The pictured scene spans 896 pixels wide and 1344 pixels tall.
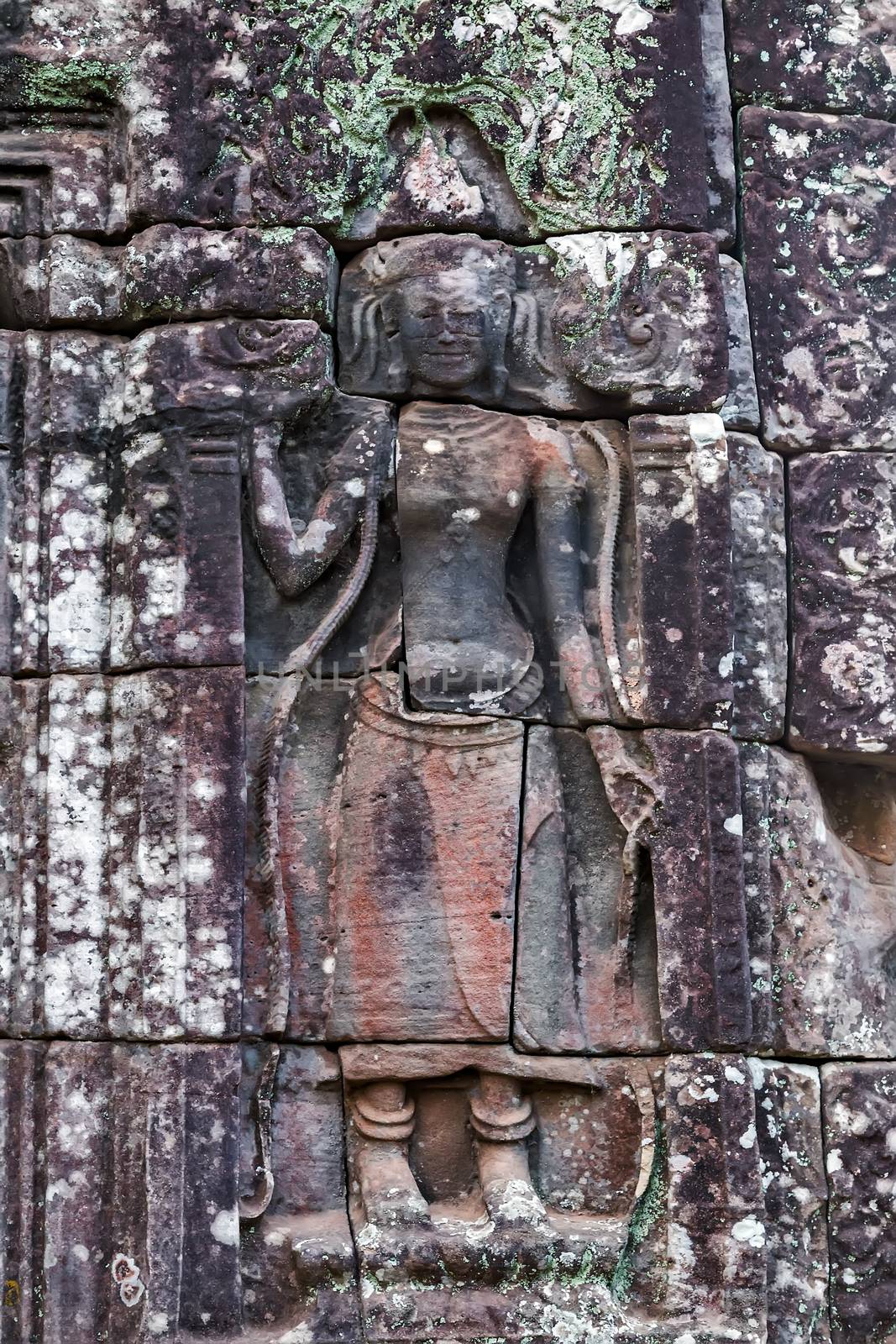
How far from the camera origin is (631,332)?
6.39 meters

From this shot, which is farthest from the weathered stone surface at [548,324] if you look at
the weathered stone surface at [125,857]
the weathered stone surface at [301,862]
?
the weathered stone surface at [125,857]

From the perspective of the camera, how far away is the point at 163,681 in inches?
238

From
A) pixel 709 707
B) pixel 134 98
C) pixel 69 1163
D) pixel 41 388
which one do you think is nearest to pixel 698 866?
pixel 709 707

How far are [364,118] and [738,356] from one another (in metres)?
1.44

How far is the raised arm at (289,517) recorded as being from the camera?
6.26 meters

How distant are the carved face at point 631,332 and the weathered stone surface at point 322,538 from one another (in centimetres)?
65

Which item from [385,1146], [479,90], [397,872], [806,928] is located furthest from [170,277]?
[806,928]

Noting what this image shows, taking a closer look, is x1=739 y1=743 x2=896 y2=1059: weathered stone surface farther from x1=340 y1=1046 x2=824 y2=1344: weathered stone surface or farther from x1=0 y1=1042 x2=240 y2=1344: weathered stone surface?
x1=0 y1=1042 x2=240 y2=1344: weathered stone surface

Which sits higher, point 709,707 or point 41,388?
point 41,388

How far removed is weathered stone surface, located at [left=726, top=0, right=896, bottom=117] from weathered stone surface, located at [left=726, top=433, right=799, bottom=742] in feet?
4.03

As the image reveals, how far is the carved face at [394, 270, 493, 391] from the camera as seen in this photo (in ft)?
20.7

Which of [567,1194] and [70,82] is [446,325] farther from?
[567,1194]

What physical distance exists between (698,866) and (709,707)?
493 mm

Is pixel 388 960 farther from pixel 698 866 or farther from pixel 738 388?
pixel 738 388
